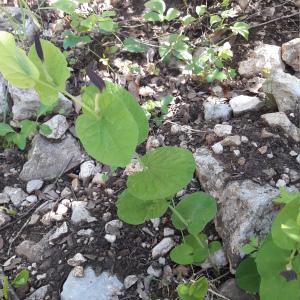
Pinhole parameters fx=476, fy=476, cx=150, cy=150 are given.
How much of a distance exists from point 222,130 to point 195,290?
73 centimetres

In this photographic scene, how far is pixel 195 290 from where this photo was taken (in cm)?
148

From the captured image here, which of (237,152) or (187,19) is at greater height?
(187,19)

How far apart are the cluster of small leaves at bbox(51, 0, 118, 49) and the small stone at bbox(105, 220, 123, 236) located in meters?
0.97

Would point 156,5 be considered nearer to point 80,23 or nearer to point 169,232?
point 80,23

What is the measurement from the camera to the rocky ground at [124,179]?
5.58 ft

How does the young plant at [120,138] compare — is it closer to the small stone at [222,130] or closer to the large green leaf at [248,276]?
the large green leaf at [248,276]

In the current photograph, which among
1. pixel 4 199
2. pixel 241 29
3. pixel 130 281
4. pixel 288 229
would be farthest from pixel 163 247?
pixel 241 29

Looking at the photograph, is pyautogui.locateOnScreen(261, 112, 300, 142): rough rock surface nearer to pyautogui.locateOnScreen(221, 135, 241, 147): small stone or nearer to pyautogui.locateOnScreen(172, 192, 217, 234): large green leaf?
pyautogui.locateOnScreen(221, 135, 241, 147): small stone

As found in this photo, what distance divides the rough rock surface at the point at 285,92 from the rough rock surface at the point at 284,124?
9 cm

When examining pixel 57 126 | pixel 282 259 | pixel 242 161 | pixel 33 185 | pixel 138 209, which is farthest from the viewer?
pixel 57 126

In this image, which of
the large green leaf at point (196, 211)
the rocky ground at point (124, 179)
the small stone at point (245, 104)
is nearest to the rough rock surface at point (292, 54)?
the rocky ground at point (124, 179)

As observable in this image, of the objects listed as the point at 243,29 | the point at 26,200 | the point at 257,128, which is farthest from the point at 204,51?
the point at 26,200

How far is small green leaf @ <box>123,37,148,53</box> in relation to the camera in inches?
94.0

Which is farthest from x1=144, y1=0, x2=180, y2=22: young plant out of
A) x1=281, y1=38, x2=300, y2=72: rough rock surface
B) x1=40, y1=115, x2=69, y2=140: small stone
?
x1=40, y1=115, x2=69, y2=140: small stone
